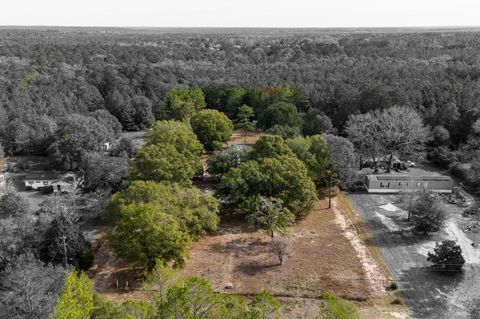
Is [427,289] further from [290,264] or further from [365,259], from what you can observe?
[290,264]

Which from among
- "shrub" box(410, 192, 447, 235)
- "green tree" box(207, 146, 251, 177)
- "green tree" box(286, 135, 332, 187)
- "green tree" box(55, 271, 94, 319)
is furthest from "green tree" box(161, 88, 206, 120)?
"green tree" box(55, 271, 94, 319)

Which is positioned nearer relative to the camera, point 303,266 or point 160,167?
point 303,266

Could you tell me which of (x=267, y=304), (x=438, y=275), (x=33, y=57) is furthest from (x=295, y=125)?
(x=33, y=57)

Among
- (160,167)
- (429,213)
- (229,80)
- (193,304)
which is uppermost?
(229,80)

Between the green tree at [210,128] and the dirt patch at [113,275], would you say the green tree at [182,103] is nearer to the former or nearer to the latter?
the green tree at [210,128]

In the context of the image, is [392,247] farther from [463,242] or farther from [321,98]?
[321,98]

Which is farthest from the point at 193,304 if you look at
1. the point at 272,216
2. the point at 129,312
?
the point at 272,216

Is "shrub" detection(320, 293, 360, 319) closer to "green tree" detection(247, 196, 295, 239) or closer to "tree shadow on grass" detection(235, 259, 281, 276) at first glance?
"tree shadow on grass" detection(235, 259, 281, 276)
